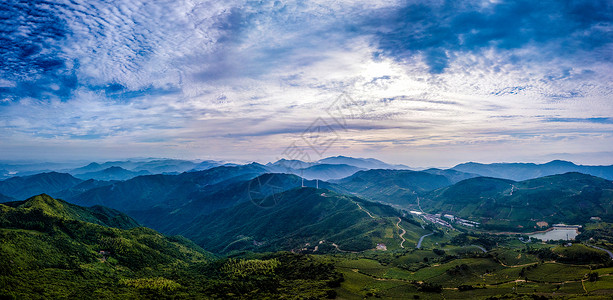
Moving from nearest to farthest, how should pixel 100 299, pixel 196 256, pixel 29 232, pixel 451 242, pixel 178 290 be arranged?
pixel 100 299 < pixel 178 290 < pixel 29 232 < pixel 196 256 < pixel 451 242

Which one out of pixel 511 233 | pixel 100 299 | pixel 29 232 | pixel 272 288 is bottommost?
pixel 511 233

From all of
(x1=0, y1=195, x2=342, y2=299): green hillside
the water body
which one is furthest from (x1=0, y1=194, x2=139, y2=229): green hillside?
the water body

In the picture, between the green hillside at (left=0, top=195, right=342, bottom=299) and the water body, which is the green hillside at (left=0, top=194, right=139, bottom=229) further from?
the water body

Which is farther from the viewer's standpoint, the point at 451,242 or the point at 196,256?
the point at 451,242

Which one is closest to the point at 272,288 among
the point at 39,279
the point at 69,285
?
the point at 69,285

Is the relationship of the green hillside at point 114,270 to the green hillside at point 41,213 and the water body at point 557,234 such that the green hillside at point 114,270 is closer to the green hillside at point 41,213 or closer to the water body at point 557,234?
the green hillside at point 41,213

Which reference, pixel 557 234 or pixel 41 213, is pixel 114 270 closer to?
pixel 41 213

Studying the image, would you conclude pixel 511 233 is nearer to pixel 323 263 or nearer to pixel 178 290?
pixel 323 263

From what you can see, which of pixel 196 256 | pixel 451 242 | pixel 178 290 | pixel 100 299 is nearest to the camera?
pixel 100 299
